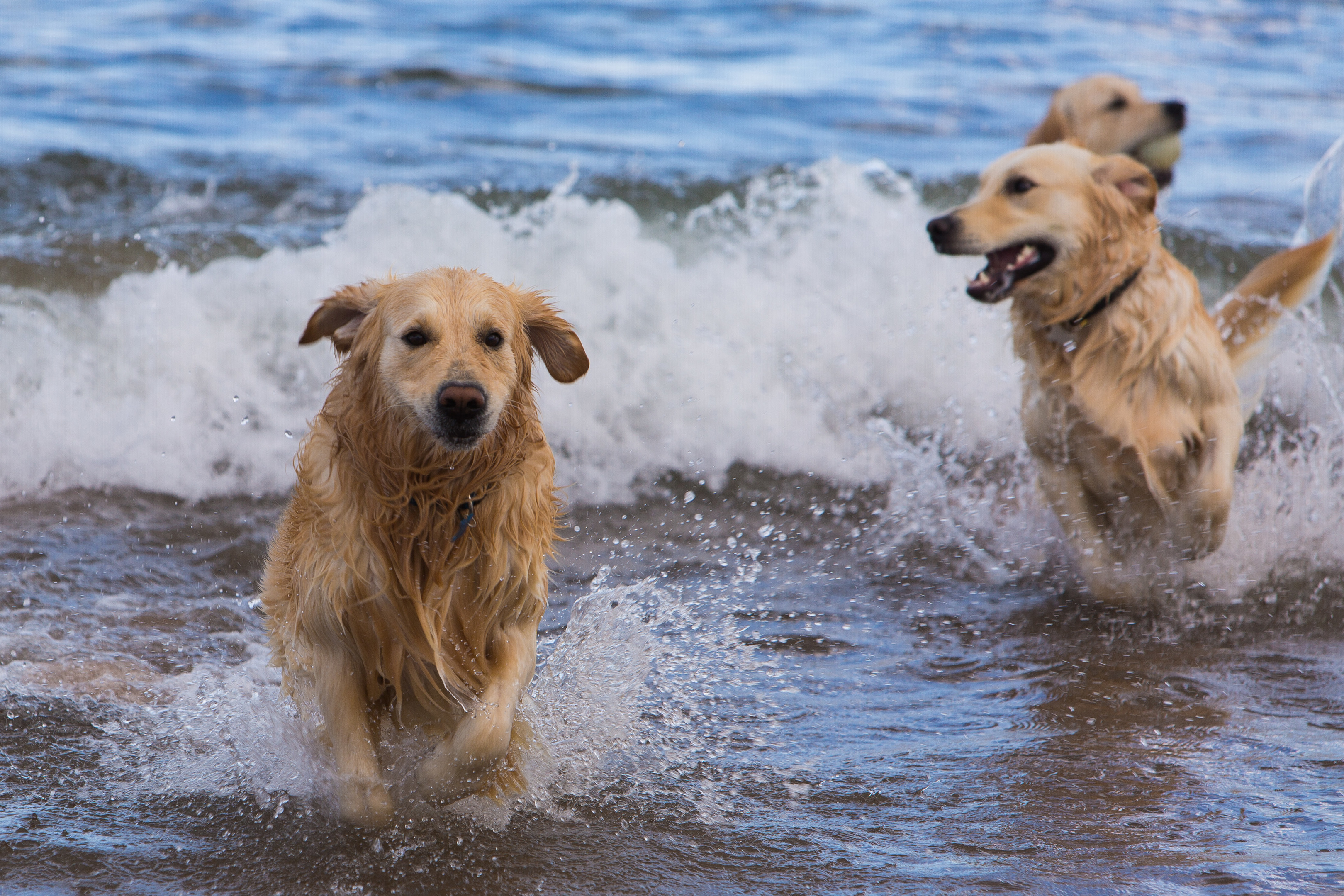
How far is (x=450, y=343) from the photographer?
283 centimetres

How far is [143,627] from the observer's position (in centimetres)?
413

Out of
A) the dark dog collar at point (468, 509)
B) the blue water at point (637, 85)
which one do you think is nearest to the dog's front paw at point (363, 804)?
the dark dog collar at point (468, 509)

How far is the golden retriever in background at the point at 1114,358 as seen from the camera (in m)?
4.57

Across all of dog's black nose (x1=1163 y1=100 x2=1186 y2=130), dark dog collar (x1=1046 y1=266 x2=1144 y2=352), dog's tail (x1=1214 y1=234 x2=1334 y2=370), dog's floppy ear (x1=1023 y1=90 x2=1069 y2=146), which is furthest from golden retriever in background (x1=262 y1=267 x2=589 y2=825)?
dog's black nose (x1=1163 y1=100 x2=1186 y2=130)

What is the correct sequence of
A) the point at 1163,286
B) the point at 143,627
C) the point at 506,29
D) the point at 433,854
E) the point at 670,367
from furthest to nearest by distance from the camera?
the point at 506,29
the point at 670,367
the point at 1163,286
the point at 143,627
the point at 433,854

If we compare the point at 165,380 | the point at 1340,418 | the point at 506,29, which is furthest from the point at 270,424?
the point at 506,29

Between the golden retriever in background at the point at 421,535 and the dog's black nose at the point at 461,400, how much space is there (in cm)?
5

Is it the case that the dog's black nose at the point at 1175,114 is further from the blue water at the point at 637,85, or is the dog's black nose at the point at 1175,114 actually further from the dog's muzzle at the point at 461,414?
the dog's muzzle at the point at 461,414

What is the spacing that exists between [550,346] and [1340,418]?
4.36 m

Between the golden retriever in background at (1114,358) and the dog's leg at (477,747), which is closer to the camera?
the dog's leg at (477,747)

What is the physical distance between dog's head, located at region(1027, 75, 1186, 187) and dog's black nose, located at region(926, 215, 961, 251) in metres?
1.35

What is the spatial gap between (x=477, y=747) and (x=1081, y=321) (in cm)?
292

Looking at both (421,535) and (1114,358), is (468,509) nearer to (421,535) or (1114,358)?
(421,535)

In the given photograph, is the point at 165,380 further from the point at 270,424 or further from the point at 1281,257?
the point at 1281,257
